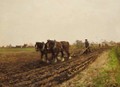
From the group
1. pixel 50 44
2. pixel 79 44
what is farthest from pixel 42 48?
pixel 79 44

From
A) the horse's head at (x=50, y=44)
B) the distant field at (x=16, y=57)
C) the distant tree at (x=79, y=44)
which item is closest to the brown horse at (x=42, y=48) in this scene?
the horse's head at (x=50, y=44)

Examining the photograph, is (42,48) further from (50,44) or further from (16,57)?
(16,57)

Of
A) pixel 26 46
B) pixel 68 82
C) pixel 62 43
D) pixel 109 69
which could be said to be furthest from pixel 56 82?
pixel 26 46

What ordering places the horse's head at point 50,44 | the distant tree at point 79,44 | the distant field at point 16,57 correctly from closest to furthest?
1. the horse's head at point 50,44
2. the distant field at point 16,57
3. the distant tree at point 79,44

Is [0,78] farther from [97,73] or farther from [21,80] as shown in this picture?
[97,73]

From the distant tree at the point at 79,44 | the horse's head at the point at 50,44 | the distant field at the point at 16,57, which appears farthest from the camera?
the distant tree at the point at 79,44

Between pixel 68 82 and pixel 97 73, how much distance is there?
3123 mm

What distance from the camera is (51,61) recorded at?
1145 inches

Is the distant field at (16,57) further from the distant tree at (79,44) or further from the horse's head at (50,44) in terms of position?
the distant tree at (79,44)

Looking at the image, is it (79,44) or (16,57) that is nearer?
(16,57)

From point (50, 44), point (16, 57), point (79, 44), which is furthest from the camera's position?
point (79, 44)

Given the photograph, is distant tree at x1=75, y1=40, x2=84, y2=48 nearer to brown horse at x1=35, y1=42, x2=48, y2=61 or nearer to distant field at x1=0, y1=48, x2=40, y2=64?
distant field at x1=0, y1=48, x2=40, y2=64

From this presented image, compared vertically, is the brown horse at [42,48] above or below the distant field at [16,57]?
above

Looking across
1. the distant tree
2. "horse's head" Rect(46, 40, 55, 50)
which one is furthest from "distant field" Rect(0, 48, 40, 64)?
the distant tree
